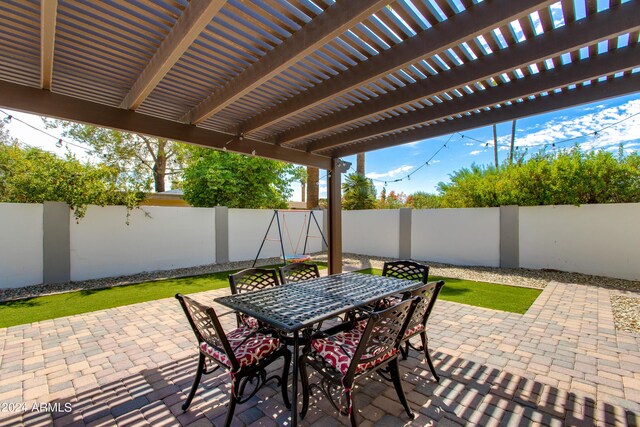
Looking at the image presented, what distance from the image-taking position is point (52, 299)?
5.10m

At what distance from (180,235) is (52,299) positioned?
3.25 metres

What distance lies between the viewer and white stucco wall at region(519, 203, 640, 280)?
636 centimetres

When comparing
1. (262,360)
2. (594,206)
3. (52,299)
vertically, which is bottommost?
(52,299)

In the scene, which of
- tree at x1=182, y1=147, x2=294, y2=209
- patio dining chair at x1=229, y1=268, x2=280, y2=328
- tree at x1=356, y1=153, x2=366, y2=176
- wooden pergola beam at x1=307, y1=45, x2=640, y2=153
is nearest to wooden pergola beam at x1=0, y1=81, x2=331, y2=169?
wooden pergola beam at x1=307, y1=45, x2=640, y2=153

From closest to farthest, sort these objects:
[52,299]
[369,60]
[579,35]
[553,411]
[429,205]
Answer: [579,35]
[553,411]
[369,60]
[52,299]
[429,205]

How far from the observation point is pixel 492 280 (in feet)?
21.7

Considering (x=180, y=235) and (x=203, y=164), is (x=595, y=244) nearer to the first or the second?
(x=180, y=235)

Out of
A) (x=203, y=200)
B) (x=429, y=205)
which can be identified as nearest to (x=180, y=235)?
(x=203, y=200)

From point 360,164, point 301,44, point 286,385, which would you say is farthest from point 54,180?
point 360,164

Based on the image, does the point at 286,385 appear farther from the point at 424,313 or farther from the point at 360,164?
the point at 360,164

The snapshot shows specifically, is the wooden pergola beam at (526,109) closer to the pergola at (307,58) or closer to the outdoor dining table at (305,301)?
the pergola at (307,58)

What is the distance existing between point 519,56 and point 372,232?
28.9 feet

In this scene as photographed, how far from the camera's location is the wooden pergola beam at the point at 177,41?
180cm

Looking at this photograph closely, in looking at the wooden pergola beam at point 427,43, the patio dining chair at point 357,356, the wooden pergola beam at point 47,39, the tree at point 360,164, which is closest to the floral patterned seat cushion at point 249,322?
the patio dining chair at point 357,356
